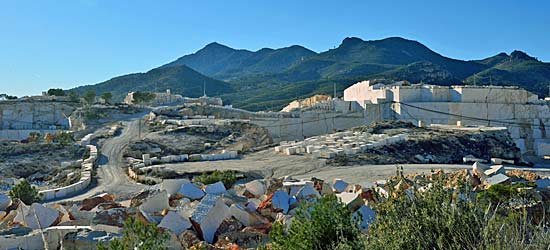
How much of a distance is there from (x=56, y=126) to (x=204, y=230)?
4812cm

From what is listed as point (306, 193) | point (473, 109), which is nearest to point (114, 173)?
point (306, 193)

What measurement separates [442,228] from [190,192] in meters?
5.90

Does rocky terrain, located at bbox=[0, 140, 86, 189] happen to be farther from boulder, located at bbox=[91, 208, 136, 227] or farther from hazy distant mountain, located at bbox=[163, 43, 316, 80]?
hazy distant mountain, located at bbox=[163, 43, 316, 80]

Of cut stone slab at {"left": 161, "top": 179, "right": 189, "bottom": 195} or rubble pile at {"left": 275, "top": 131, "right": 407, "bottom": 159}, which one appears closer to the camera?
cut stone slab at {"left": 161, "top": 179, "right": 189, "bottom": 195}

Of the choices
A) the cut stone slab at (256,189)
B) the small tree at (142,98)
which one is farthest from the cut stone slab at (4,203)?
the small tree at (142,98)

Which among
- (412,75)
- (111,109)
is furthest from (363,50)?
(111,109)

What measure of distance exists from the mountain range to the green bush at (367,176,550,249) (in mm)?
Result: 65553

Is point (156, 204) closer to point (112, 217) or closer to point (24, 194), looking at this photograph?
point (112, 217)

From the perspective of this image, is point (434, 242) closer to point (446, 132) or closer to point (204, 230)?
point (204, 230)

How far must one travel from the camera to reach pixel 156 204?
8.13m

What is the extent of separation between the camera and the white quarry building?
119 ft

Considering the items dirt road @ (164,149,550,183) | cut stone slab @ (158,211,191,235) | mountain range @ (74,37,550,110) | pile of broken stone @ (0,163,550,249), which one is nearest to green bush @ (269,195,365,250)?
pile of broken stone @ (0,163,550,249)

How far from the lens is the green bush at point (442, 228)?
3871 millimetres

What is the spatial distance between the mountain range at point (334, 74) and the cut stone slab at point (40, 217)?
6261 centimetres
